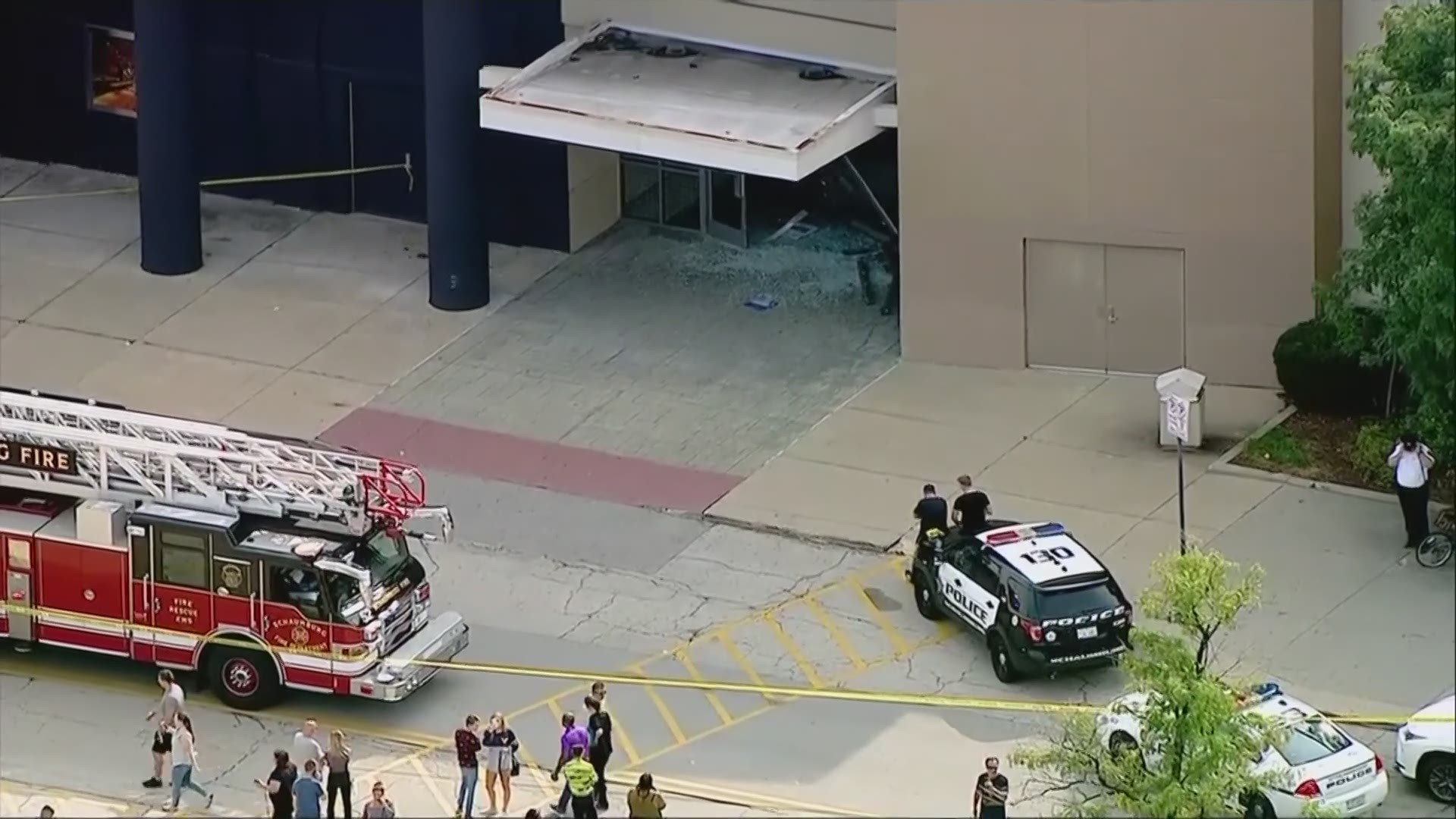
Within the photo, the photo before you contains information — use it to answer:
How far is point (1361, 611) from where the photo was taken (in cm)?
3297

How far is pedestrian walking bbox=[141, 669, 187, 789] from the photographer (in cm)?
3011

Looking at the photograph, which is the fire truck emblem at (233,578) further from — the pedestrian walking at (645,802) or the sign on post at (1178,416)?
the sign on post at (1178,416)

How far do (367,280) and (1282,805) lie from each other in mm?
19708

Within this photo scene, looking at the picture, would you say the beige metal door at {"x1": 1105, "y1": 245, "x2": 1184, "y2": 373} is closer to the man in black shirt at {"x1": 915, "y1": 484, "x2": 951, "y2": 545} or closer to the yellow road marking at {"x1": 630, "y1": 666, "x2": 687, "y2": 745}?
the man in black shirt at {"x1": 915, "y1": 484, "x2": 951, "y2": 545}

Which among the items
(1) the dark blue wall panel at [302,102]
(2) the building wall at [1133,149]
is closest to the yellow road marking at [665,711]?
(2) the building wall at [1133,149]

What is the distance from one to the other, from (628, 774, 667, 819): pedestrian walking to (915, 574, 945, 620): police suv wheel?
6.38 meters

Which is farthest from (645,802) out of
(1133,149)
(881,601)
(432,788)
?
(1133,149)

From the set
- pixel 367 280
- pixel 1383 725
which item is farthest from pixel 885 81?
pixel 1383 725

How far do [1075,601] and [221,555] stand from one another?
8826mm

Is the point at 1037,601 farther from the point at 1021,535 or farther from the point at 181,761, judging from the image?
the point at 181,761

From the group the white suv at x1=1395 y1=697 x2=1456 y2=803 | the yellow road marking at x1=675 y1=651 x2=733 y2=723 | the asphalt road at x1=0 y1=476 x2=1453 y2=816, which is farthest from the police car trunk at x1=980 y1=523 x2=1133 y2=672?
the white suv at x1=1395 y1=697 x2=1456 y2=803

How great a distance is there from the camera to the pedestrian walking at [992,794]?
27984mm

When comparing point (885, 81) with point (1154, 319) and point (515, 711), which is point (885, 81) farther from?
point (515, 711)

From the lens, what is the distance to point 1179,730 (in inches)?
1038
